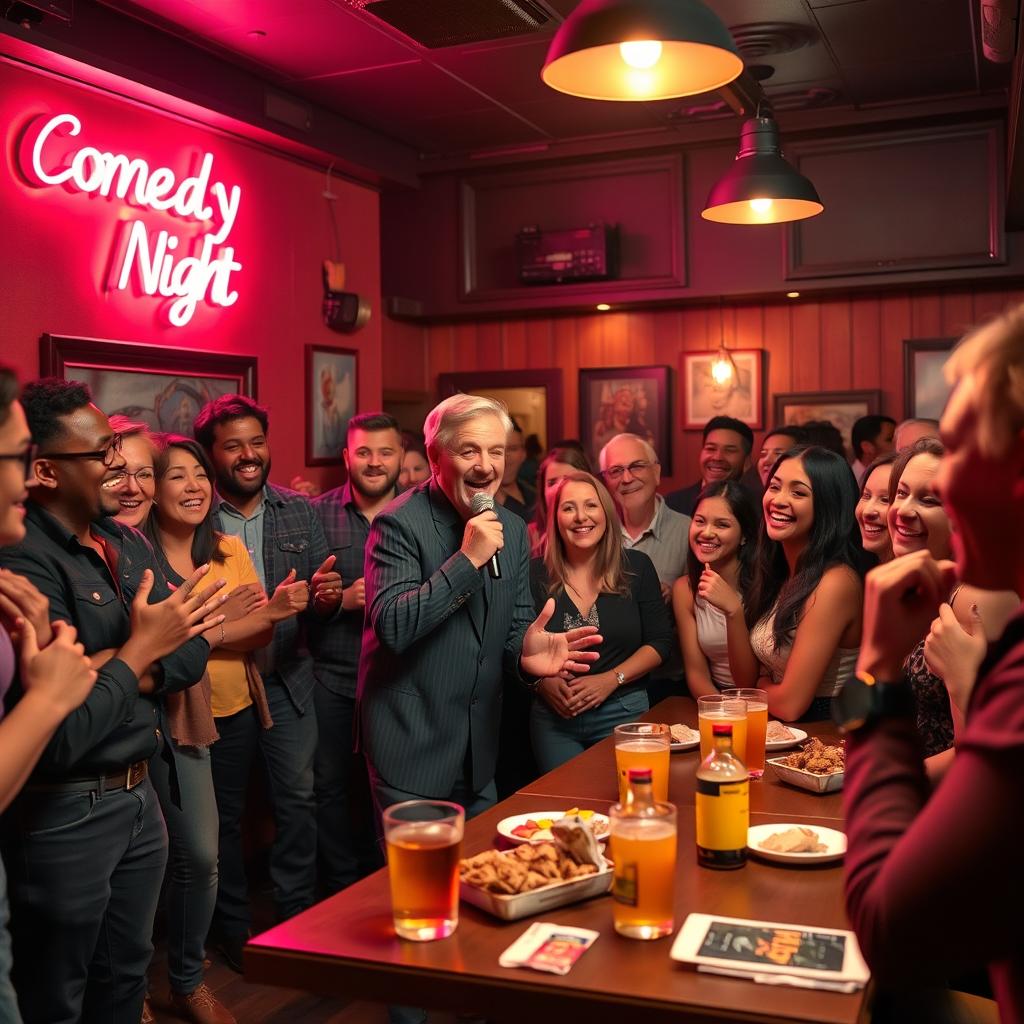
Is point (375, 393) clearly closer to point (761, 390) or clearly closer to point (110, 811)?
point (761, 390)

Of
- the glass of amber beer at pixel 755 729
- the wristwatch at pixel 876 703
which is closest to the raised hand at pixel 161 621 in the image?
the glass of amber beer at pixel 755 729

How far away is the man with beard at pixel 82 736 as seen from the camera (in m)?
2.41

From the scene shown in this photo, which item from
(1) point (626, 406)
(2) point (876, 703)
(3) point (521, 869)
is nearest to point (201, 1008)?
(3) point (521, 869)

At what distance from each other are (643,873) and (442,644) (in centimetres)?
150

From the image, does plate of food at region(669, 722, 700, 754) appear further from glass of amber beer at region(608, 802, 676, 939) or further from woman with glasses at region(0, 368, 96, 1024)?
woman with glasses at region(0, 368, 96, 1024)

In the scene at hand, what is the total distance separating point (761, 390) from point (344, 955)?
5.75 meters

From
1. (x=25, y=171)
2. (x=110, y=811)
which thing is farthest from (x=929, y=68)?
(x=110, y=811)

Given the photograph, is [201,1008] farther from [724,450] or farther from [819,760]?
[724,450]

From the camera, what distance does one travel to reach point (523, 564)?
3.37 metres

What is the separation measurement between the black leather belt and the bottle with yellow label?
1331 millimetres

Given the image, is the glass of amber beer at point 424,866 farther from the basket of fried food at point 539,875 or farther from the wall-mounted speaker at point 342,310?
the wall-mounted speaker at point 342,310

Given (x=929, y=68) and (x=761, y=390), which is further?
(x=761, y=390)

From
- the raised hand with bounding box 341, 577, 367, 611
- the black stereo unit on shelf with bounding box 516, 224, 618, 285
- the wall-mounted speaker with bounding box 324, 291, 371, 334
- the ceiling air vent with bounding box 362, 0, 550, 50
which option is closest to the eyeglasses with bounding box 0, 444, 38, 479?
the raised hand with bounding box 341, 577, 367, 611

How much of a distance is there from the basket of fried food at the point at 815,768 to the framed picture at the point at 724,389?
180 inches
